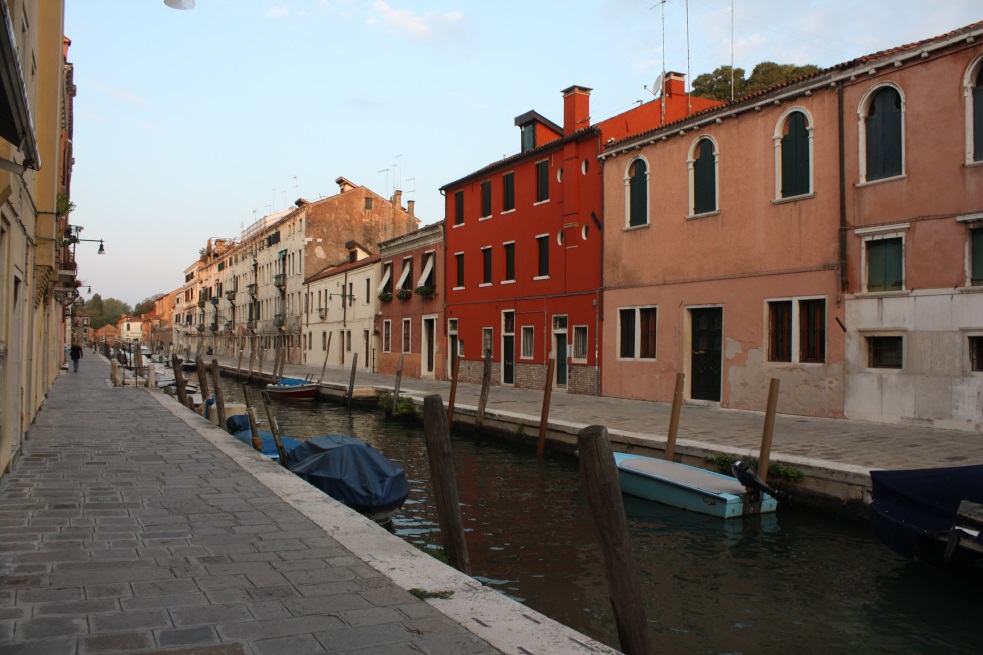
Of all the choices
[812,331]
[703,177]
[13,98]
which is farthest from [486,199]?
[13,98]

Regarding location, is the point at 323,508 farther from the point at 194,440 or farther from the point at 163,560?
the point at 194,440

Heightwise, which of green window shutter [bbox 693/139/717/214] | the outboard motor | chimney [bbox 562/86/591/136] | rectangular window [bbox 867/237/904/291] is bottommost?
the outboard motor

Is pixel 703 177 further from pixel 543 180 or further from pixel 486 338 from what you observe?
pixel 486 338

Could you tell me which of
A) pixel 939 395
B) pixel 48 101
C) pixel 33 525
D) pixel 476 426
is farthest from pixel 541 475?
pixel 48 101

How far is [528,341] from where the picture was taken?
25000 mm

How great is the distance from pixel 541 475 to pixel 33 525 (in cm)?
877

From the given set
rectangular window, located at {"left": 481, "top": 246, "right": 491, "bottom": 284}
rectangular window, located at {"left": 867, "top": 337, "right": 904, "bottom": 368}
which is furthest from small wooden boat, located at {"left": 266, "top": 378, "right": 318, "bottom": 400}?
rectangular window, located at {"left": 867, "top": 337, "right": 904, "bottom": 368}

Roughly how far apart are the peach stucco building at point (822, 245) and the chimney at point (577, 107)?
12.6ft

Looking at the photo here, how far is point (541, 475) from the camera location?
43.2 ft

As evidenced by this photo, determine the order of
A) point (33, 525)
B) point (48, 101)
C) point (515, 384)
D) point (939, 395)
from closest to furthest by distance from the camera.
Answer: point (33, 525) → point (48, 101) → point (939, 395) → point (515, 384)

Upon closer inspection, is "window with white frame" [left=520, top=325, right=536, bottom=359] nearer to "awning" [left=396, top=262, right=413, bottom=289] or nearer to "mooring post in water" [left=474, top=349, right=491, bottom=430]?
"mooring post in water" [left=474, top=349, right=491, bottom=430]

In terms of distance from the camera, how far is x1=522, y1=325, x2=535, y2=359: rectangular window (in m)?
24.8

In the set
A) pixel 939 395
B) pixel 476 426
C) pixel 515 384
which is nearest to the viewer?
pixel 939 395

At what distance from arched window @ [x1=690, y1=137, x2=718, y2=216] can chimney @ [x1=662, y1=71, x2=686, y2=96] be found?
19.7 feet
